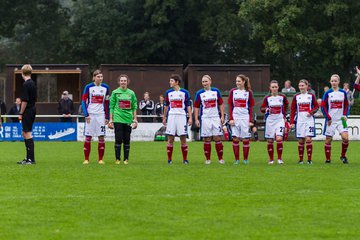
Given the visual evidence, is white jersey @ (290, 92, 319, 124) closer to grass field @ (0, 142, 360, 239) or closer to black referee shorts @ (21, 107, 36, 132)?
grass field @ (0, 142, 360, 239)

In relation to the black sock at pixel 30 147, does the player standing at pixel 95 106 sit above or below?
above

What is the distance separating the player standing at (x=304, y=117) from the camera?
2155 centimetres

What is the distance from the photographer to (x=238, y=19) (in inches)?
2413

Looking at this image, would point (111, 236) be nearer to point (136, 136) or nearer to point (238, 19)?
point (136, 136)

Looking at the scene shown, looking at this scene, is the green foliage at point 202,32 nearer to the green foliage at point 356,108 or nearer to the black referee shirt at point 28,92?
the green foliage at point 356,108

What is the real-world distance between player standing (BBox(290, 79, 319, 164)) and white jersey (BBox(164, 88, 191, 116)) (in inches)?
98.5

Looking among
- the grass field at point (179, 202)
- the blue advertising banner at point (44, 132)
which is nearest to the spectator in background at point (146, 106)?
the blue advertising banner at point (44, 132)

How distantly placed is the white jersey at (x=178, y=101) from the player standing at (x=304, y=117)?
8.21 ft

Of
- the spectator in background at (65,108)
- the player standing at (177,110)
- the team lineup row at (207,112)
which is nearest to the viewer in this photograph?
the team lineup row at (207,112)

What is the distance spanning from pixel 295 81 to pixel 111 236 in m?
53.3

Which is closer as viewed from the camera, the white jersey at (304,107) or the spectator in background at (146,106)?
the white jersey at (304,107)

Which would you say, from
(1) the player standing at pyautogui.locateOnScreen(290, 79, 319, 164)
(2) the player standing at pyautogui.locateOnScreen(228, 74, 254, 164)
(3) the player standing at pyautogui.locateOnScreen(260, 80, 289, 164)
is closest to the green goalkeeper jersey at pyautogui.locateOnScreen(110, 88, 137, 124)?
(2) the player standing at pyautogui.locateOnScreen(228, 74, 254, 164)

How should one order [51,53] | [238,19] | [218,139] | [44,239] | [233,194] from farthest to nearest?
[51,53] < [238,19] < [218,139] < [233,194] < [44,239]

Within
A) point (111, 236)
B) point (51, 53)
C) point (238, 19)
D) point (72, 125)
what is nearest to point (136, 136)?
point (72, 125)
